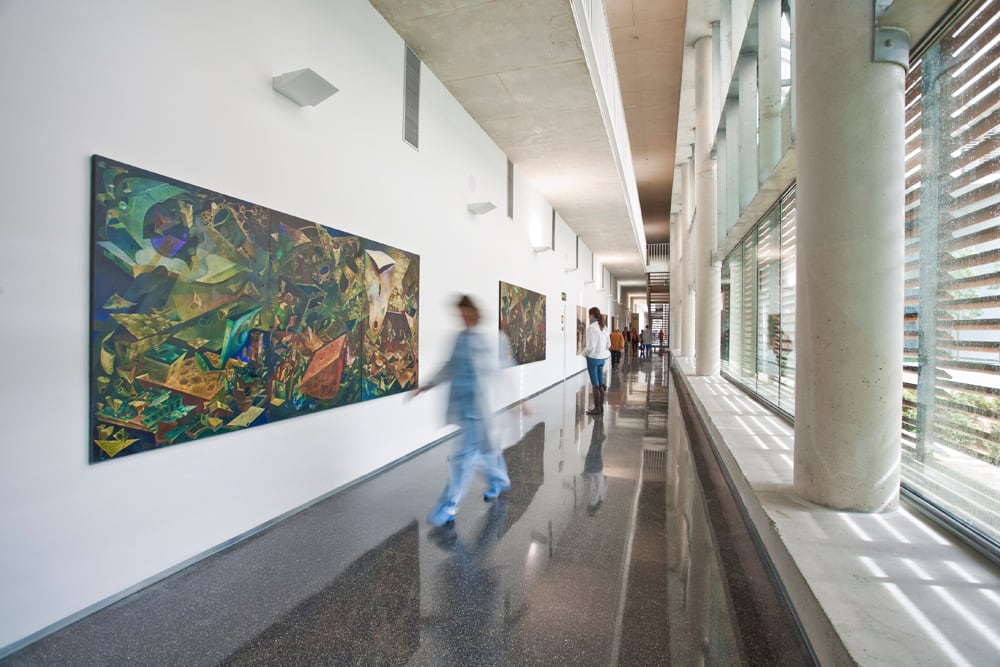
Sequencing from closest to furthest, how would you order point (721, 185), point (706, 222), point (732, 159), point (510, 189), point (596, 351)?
Result: point (596, 351)
point (732, 159)
point (510, 189)
point (721, 185)
point (706, 222)

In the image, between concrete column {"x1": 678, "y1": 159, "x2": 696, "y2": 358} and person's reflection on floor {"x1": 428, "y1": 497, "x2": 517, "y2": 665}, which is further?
concrete column {"x1": 678, "y1": 159, "x2": 696, "y2": 358}

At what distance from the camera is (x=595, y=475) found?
5312 millimetres

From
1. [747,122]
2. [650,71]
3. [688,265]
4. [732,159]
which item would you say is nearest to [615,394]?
[732,159]

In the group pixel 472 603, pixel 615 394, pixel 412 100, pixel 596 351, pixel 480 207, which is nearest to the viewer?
pixel 472 603

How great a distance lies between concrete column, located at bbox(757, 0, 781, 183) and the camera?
5980 mm

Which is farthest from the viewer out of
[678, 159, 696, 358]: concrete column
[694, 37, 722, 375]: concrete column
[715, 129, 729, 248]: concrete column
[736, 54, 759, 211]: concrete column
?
[678, 159, 696, 358]: concrete column

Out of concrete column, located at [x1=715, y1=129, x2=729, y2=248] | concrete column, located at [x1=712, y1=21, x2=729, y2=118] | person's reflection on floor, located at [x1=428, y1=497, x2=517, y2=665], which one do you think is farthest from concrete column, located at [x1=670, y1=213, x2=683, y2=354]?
person's reflection on floor, located at [x1=428, y1=497, x2=517, y2=665]

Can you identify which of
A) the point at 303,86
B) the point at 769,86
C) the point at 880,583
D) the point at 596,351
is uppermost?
the point at 769,86

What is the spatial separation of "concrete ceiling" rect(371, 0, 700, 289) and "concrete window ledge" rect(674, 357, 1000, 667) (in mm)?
5046

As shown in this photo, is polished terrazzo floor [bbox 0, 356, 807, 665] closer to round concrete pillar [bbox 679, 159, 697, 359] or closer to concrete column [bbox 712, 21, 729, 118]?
concrete column [bbox 712, 21, 729, 118]

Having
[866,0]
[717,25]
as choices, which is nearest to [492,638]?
[866,0]

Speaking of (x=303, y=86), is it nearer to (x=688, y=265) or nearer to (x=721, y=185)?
(x=721, y=185)

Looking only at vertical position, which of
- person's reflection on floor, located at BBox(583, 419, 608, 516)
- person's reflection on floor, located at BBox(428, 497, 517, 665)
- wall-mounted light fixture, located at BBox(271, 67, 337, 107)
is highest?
wall-mounted light fixture, located at BBox(271, 67, 337, 107)

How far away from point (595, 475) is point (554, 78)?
4942 millimetres
